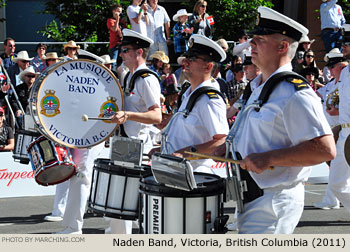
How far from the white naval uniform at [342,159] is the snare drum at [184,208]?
3.99m

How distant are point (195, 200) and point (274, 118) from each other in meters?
0.66

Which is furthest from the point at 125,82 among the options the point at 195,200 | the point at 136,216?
the point at 195,200

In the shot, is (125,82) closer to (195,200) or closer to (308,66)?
(195,200)

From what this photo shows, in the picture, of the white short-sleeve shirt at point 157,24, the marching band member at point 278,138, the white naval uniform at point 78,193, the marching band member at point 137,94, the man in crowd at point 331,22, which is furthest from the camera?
the man in crowd at point 331,22

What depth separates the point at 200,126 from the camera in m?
5.14

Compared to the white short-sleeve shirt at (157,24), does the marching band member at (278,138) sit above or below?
below

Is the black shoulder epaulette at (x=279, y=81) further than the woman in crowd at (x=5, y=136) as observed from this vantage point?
No

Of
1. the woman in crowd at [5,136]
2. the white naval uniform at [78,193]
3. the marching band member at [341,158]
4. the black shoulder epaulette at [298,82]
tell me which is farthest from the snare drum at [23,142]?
the black shoulder epaulette at [298,82]

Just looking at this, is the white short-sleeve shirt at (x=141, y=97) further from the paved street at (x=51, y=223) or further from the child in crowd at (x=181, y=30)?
the child in crowd at (x=181, y=30)

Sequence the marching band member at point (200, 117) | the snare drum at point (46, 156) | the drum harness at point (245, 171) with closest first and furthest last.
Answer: the drum harness at point (245, 171) → the marching band member at point (200, 117) → the snare drum at point (46, 156)

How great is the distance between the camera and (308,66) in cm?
1421

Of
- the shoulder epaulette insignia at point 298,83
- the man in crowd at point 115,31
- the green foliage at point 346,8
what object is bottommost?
the shoulder epaulette insignia at point 298,83

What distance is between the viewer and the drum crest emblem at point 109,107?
6121mm

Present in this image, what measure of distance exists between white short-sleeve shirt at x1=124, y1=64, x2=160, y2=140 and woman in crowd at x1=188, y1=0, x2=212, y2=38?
27.1ft
